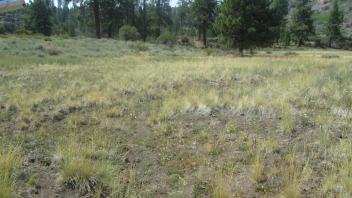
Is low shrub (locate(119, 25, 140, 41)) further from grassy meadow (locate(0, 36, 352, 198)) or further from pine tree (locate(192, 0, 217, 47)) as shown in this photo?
grassy meadow (locate(0, 36, 352, 198))

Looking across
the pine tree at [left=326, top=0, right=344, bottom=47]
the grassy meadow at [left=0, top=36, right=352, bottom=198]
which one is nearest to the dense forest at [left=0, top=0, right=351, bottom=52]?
the pine tree at [left=326, top=0, right=344, bottom=47]

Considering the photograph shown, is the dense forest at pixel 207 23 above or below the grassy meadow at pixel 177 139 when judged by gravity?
above

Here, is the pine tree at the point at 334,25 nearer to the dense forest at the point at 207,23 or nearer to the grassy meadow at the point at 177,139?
the dense forest at the point at 207,23

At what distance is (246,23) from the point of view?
35.9 metres

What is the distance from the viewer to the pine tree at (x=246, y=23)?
1411 inches

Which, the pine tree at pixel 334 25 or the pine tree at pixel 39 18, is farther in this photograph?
the pine tree at pixel 334 25

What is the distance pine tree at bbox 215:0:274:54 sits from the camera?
35.8 metres

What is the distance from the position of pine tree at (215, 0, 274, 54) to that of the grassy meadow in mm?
22581

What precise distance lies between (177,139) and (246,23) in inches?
1174

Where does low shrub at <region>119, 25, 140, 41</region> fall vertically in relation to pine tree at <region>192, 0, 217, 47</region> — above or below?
below

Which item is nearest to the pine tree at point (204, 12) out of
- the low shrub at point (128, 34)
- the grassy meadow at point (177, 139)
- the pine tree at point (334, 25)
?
the low shrub at point (128, 34)

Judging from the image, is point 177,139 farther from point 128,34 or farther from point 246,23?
point 128,34

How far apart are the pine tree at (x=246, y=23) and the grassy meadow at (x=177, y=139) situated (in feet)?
74.1

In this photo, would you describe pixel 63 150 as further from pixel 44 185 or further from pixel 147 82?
pixel 147 82
